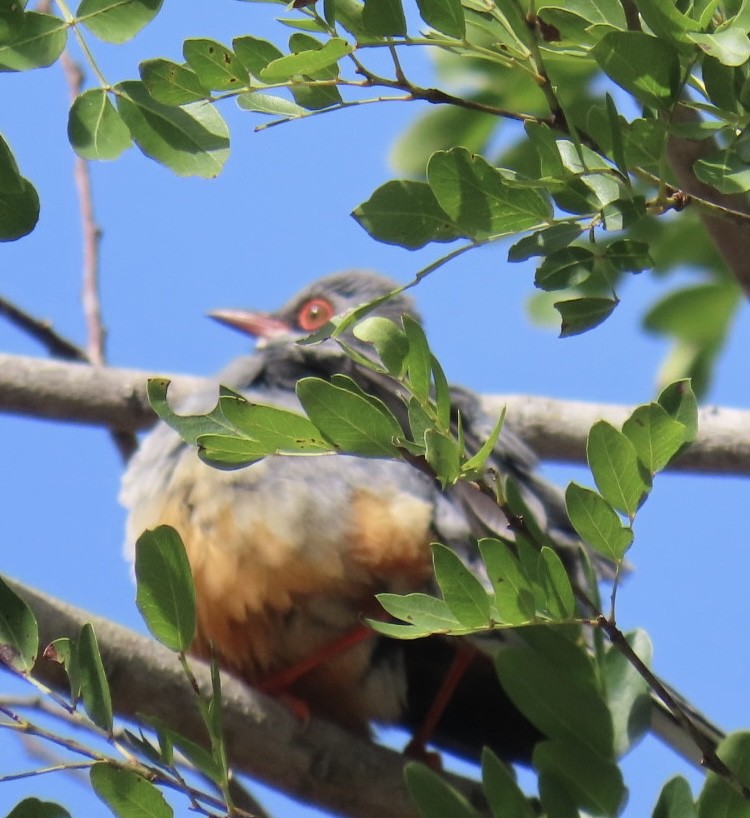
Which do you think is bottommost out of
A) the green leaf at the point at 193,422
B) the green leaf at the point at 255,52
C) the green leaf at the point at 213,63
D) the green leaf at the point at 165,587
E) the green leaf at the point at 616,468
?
the green leaf at the point at 165,587

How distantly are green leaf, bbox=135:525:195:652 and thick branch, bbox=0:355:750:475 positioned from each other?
8.29ft

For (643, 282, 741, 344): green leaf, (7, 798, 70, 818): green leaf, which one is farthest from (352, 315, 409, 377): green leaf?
(643, 282, 741, 344): green leaf

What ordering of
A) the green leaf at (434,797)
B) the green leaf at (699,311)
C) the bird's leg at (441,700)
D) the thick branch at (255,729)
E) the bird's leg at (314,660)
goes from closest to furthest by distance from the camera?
1. the green leaf at (434,797)
2. the thick branch at (255,729)
3. the green leaf at (699,311)
4. the bird's leg at (314,660)
5. the bird's leg at (441,700)

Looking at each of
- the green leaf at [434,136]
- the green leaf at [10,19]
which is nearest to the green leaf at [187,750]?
the green leaf at [10,19]

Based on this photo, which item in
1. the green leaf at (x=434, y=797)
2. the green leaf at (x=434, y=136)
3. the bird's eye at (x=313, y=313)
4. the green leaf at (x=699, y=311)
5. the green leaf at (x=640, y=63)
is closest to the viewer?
the green leaf at (x=640, y=63)

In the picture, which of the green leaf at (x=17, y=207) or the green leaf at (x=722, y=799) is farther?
the green leaf at (x=722, y=799)

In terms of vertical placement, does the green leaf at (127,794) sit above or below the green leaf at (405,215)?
below

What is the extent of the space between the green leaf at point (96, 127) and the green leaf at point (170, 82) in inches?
6.7

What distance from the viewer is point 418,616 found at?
1985mm

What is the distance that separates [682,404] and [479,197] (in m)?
0.44

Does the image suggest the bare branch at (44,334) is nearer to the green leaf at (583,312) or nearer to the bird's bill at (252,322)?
the bird's bill at (252,322)

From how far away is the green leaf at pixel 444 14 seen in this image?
6.11 feet

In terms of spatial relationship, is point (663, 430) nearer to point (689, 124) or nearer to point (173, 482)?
point (689, 124)

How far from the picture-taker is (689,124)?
6.37ft
